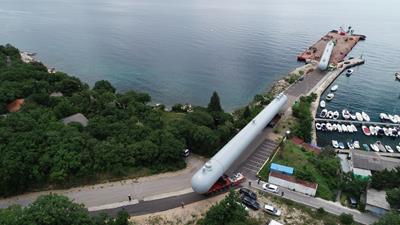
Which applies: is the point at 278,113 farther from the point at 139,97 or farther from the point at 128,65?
the point at 128,65

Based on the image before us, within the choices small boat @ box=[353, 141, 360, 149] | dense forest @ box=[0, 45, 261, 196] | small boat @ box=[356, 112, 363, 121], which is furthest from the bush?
small boat @ box=[356, 112, 363, 121]

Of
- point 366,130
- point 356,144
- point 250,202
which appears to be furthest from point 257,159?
point 366,130

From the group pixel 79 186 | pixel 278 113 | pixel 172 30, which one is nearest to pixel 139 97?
pixel 79 186

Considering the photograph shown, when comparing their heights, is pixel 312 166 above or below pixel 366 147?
above

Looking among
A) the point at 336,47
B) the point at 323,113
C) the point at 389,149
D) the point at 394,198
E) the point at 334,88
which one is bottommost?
the point at 389,149

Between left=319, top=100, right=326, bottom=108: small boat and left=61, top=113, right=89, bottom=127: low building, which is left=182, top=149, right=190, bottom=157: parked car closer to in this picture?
left=61, top=113, right=89, bottom=127: low building

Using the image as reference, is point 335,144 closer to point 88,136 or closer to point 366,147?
point 366,147
